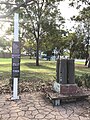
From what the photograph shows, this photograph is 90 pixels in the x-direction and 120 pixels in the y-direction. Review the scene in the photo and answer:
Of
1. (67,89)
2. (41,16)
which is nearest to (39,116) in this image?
(67,89)

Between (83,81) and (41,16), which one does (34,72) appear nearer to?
(83,81)

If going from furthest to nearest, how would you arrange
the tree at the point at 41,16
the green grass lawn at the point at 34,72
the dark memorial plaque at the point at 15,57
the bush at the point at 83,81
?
1. the tree at the point at 41,16
2. the green grass lawn at the point at 34,72
3. the bush at the point at 83,81
4. the dark memorial plaque at the point at 15,57

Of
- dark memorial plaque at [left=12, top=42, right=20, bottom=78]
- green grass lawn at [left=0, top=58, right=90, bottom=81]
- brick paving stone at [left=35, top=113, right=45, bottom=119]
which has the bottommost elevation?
brick paving stone at [left=35, top=113, right=45, bottom=119]

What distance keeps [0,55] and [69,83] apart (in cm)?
4812

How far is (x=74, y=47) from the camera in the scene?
2811 cm

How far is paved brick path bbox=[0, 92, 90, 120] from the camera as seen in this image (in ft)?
14.1

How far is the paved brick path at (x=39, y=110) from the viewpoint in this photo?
4.31 m

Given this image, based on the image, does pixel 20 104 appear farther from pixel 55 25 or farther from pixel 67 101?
pixel 55 25

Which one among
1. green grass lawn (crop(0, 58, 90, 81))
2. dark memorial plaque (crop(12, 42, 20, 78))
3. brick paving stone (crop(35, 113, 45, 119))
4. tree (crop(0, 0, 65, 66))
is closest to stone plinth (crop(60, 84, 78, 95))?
brick paving stone (crop(35, 113, 45, 119))

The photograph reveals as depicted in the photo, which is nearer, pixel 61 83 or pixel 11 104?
pixel 11 104

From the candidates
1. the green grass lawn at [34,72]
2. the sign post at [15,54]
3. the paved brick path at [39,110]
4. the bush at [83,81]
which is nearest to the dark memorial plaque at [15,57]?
the sign post at [15,54]

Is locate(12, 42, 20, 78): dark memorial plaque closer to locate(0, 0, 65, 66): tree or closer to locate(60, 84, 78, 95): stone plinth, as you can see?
locate(60, 84, 78, 95): stone plinth

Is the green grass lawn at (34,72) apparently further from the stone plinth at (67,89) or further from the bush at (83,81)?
the stone plinth at (67,89)

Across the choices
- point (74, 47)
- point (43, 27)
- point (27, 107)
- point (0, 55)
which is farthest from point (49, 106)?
point (0, 55)
